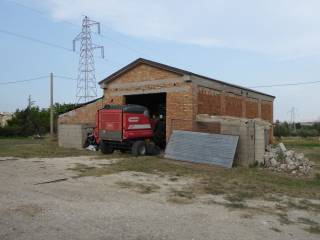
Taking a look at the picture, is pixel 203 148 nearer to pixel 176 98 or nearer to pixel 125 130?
pixel 125 130

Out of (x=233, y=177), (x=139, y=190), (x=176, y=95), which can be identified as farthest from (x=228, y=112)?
(x=139, y=190)

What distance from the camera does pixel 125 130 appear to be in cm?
1959

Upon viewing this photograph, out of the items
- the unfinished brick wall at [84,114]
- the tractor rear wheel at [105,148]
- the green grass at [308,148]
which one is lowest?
the green grass at [308,148]

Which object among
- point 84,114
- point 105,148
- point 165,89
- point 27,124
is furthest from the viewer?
point 27,124

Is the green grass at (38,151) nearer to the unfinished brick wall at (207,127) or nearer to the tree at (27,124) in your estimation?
the unfinished brick wall at (207,127)

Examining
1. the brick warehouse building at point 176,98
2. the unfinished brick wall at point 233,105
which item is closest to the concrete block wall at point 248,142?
the brick warehouse building at point 176,98

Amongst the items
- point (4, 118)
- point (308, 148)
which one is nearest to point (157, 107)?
point (308, 148)

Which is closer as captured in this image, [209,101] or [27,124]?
[209,101]

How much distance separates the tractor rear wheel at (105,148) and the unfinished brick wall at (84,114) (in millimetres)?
5422

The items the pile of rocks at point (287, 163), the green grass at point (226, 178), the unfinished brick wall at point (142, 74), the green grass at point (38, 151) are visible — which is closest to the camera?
the green grass at point (226, 178)

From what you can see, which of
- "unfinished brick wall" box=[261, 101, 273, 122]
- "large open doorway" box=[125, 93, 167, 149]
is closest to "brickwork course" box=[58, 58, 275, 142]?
"large open doorway" box=[125, 93, 167, 149]

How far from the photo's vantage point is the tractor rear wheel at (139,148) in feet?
64.6

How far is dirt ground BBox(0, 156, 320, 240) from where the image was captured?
700 cm

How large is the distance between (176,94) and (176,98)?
0.21m
